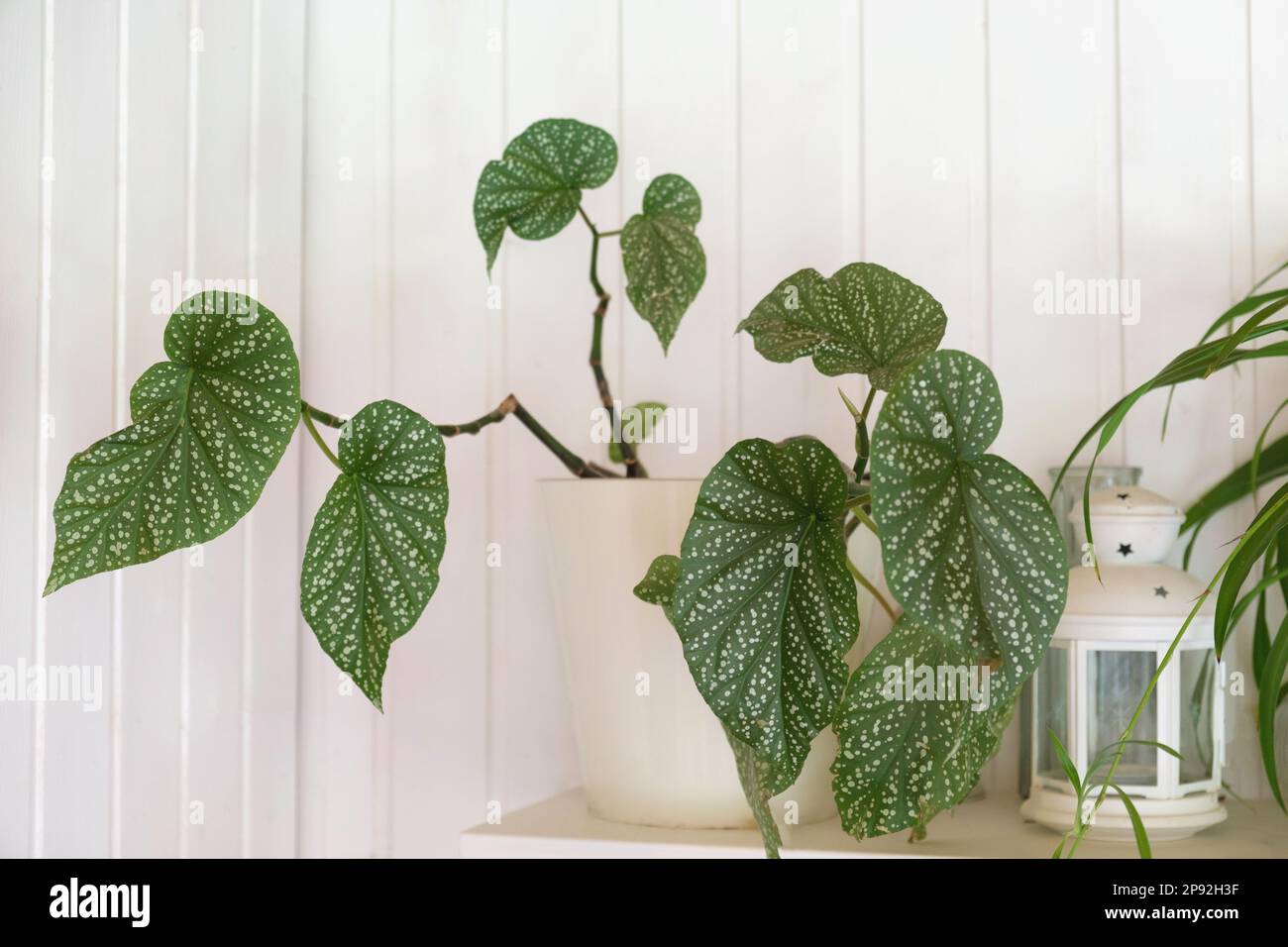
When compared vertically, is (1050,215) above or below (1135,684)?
above

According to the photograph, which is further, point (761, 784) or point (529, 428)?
point (529, 428)

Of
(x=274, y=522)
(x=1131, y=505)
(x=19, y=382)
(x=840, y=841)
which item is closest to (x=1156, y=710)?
(x=1131, y=505)

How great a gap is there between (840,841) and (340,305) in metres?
0.84

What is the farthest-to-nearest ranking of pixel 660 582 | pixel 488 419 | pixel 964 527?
1. pixel 488 419
2. pixel 660 582
3. pixel 964 527

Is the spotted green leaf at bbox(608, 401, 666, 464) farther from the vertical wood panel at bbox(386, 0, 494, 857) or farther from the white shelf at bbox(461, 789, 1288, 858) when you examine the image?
the white shelf at bbox(461, 789, 1288, 858)

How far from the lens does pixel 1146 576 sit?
3.12ft

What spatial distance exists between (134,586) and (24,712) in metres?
0.15

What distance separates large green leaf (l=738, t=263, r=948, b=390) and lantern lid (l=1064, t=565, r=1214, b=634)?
291 millimetres

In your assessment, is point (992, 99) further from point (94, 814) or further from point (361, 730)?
point (94, 814)

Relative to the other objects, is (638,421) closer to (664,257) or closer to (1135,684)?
(664,257)

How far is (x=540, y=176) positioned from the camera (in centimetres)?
104

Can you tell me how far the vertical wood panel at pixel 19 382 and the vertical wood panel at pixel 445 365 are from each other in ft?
1.37

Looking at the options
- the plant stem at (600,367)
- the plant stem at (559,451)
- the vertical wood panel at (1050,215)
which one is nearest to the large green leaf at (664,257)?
the plant stem at (600,367)

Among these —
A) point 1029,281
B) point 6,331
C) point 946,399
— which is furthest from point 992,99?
point 6,331
